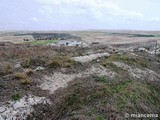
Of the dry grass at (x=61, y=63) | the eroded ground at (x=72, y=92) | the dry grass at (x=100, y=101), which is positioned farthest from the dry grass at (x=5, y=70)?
the dry grass at (x=100, y=101)

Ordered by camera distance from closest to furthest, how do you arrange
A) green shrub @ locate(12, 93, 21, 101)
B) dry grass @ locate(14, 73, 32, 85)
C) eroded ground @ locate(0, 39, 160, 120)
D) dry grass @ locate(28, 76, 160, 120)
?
1. eroded ground @ locate(0, 39, 160, 120)
2. dry grass @ locate(28, 76, 160, 120)
3. green shrub @ locate(12, 93, 21, 101)
4. dry grass @ locate(14, 73, 32, 85)

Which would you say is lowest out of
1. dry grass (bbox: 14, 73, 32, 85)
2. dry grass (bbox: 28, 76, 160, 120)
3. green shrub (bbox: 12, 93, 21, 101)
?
dry grass (bbox: 28, 76, 160, 120)

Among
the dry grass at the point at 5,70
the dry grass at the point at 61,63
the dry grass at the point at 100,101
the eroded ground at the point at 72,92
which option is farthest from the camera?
the dry grass at the point at 61,63

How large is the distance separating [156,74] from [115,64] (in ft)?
14.8

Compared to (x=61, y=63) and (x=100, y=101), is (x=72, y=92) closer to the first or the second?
(x=100, y=101)

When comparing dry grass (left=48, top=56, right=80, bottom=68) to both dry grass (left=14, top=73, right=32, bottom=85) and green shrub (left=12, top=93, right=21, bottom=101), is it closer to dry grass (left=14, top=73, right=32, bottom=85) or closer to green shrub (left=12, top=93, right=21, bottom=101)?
dry grass (left=14, top=73, right=32, bottom=85)

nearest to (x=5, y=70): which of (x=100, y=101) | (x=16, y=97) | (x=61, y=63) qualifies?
(x=16, y=97)

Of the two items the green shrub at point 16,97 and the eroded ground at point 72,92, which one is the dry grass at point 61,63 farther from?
the green shrub at point 16,97

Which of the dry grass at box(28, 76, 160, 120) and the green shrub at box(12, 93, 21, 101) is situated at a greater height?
the green shrub at box(12, 93, 21, 101)

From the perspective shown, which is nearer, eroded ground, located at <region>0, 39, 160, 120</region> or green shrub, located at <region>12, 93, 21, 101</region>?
eroded ground, located at <region>0, 39, 160, 120</region>

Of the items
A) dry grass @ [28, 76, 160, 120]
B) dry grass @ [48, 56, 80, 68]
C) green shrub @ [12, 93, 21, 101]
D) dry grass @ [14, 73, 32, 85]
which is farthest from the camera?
dry grass @ [48, 56, 80, 68]

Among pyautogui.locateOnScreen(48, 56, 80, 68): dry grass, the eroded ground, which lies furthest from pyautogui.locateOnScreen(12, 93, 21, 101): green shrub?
pyautogui.locateOnScreen(48, 56, 80, 68): dry grass

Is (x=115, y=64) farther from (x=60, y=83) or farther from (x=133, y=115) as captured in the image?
(x=133, y=115)

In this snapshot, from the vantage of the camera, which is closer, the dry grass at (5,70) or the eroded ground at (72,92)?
the eroded ground at (72,92)
